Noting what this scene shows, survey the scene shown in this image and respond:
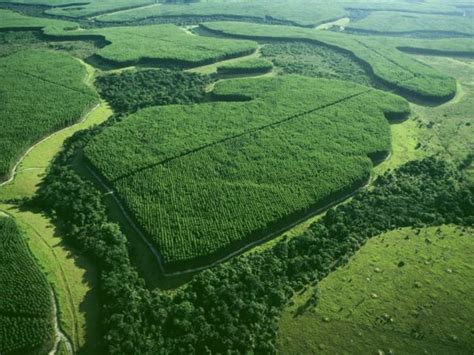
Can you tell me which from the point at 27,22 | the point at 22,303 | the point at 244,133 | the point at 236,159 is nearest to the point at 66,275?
the point at 22,303

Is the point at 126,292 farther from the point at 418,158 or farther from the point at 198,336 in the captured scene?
the point at 418,158

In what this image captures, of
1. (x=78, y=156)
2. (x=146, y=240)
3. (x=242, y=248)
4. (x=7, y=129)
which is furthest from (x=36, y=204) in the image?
(x=242, y=248)

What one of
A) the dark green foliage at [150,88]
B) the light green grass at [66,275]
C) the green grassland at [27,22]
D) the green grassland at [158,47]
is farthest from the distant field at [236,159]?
the green grassland at [27,22]

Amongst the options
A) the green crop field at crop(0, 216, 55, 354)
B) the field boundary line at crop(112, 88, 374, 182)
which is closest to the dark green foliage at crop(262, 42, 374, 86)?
the field boundary line at crop(112, 88, 374, 182)

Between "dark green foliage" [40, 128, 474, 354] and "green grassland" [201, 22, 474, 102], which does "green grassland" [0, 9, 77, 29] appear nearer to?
"green grassland" [201, 22, 474, 102]

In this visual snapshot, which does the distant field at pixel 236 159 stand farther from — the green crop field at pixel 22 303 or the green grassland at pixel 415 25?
the green grassland at pixel 415 25
